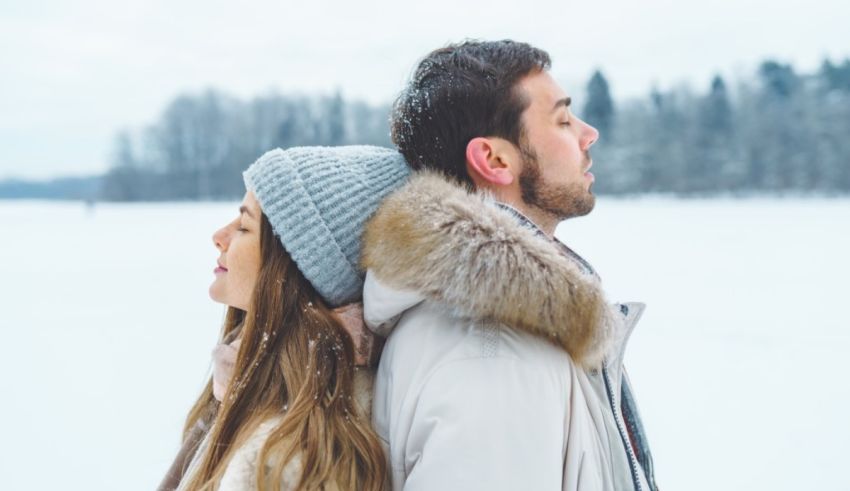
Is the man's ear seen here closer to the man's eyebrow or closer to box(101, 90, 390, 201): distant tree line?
the man's eyebrow

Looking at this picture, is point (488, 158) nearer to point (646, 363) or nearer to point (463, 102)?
point (463, 102)

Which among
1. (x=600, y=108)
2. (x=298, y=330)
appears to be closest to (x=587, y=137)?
(x=298, y=330)

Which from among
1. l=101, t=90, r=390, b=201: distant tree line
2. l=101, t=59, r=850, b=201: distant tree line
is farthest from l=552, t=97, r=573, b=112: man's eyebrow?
l=101, t=90, r=390, b=201: distant tree line

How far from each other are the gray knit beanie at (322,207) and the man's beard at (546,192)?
0.97 ft

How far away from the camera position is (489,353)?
4.00ft

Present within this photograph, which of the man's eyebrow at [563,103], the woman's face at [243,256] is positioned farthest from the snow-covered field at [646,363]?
the man's eyebrow at [563,103]

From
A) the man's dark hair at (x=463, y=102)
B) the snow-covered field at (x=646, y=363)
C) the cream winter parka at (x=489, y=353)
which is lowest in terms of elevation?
the snow-covered field at (x=646, y=363)

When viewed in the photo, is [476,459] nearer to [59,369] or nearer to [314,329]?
[314,329]

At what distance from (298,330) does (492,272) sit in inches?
20.2

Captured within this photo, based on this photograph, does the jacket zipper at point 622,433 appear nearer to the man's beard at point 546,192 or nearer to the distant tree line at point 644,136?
the man's beard at point 546,192

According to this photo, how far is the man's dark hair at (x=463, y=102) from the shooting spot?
1.60 m

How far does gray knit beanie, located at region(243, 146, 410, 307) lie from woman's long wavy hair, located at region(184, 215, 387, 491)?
0.23ft

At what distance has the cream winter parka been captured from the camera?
117 cm

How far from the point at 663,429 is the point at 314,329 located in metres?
4.13
